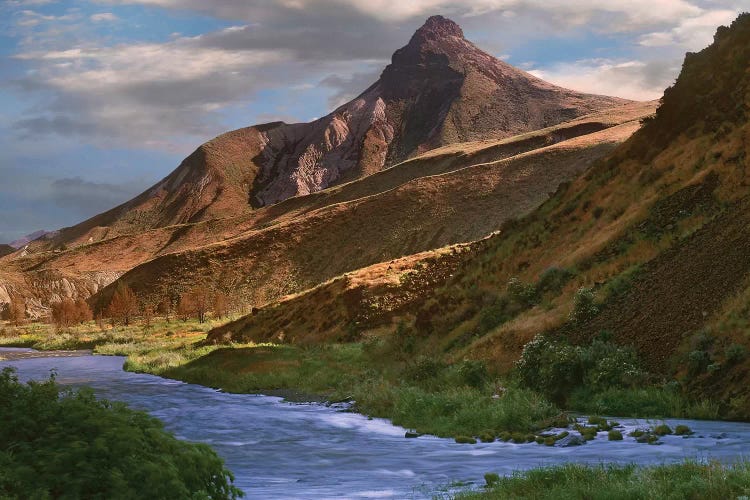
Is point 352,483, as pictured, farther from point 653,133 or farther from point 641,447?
point 653,133

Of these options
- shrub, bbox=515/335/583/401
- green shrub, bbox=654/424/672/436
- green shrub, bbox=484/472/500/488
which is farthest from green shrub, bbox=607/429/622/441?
shrub, bbox=515/335/583/401

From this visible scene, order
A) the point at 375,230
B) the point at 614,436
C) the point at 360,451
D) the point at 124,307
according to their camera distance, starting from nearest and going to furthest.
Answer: the point at 614,436 < the point at 360,451 < the point at 124,307 < the point at 375,230

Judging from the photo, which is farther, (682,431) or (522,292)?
(522,292)

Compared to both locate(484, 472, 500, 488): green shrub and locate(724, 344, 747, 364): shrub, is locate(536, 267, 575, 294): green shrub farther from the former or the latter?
locate(484, 472, 500, 488): green shrub

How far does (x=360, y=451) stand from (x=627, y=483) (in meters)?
9.96

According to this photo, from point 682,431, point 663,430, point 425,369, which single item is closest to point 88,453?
point 663,430

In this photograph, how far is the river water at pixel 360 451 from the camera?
15.3m

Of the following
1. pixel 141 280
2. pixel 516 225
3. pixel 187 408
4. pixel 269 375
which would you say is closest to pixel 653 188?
pixel 516 225

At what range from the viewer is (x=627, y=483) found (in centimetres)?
1140

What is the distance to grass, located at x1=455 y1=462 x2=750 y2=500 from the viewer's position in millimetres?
10391

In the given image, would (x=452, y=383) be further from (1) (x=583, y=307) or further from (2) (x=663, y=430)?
(2) (x=663, y=430)

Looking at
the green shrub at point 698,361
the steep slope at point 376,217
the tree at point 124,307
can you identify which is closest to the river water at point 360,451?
the green shrub at point 698,361

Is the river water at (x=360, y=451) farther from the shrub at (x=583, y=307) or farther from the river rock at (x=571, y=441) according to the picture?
the shrub at (x=583, y=307)

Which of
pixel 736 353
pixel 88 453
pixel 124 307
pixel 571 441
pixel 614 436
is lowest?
pixel 571 441
